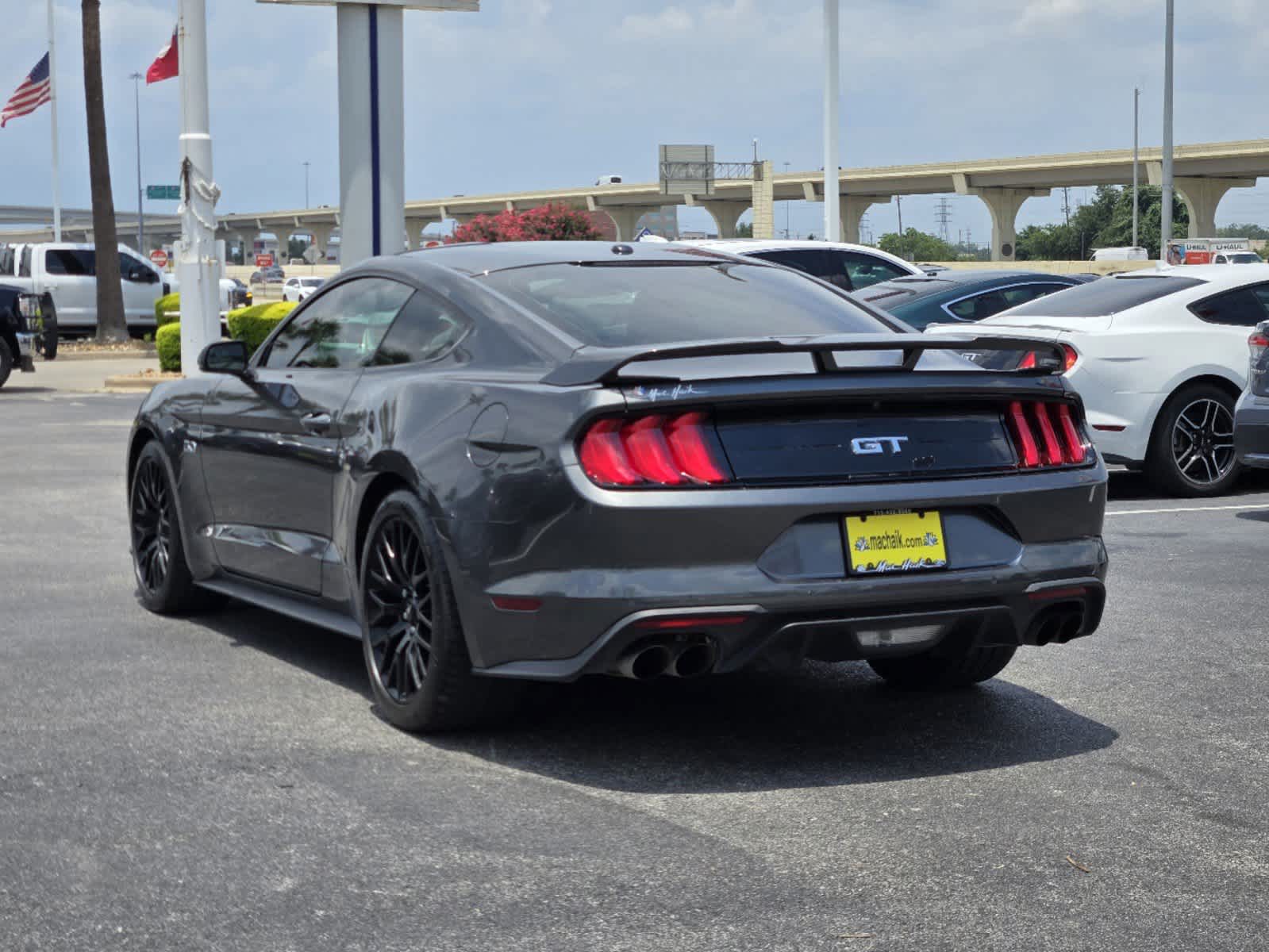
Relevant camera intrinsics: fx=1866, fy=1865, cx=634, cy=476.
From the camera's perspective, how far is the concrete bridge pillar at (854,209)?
391 feet

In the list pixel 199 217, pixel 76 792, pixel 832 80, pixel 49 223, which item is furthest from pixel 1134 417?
pixel 49 223

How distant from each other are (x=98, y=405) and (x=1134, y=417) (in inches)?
531

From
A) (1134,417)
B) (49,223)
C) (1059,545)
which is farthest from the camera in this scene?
(49,223)

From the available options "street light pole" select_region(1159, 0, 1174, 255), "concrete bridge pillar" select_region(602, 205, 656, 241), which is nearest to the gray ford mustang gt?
"street light pole" select_region(1159, 0, 1174, 255)

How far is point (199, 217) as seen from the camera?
1889 centimetres

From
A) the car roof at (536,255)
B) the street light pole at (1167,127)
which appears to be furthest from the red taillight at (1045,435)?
the street light pole at (1167,127)

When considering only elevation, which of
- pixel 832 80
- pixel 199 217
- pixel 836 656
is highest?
pixel 832 80

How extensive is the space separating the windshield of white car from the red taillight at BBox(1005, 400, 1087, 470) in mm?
6664

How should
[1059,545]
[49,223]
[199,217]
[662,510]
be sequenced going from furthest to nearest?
[49,223]
[199,217]
[1059,545]
[662,510]

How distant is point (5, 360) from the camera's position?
925 inches

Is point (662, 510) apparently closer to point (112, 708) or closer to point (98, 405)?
point (112, 708)

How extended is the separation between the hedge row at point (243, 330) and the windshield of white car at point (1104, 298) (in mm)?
12246

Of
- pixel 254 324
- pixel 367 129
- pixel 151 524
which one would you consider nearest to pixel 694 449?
pixel 151 524

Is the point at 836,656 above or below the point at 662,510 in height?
below
